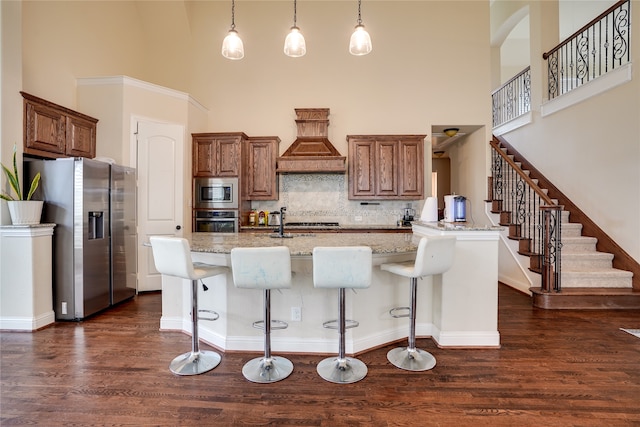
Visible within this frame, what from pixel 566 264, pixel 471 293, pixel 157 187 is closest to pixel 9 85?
pixel 157 187

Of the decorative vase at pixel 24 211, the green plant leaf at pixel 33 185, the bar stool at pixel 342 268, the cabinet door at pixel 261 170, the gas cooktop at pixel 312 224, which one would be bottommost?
the bar stool at pixel 342 268

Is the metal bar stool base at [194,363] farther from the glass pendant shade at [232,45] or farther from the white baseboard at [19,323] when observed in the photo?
the glass pendant shade at [232,45]

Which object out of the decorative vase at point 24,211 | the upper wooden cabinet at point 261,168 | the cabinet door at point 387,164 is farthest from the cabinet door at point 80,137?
the cabinet door at point 387,164

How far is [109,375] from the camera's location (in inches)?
90.6

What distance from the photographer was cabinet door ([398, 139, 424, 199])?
5.03m

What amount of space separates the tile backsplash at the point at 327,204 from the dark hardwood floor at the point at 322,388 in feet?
9.39

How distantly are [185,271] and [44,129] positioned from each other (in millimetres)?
2873

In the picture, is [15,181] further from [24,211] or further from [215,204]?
[215,204]

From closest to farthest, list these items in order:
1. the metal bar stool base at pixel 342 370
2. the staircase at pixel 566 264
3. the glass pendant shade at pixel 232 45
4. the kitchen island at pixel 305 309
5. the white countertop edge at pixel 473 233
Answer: the metal bar stool base at pixel 342 370
the kitchen island at pixel 305 309
the white countertop edge at pixel 473 233
the glass pendant shade at pixel 232 45
the staircase at pixel 566 264

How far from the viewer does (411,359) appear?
247cm

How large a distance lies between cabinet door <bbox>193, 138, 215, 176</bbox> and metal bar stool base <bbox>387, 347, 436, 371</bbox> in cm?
374

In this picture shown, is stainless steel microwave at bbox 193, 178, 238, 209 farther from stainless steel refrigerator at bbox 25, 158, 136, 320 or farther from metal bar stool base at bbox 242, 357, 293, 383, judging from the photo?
metal bar stool base at bbox 242, 357, 293, 383

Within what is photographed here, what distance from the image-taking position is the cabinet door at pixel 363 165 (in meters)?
5.07

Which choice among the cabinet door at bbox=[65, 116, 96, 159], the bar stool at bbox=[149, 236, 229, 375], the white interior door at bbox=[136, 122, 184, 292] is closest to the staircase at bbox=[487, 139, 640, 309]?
the bar stool at bbox=[149, 236, 229, 375]
